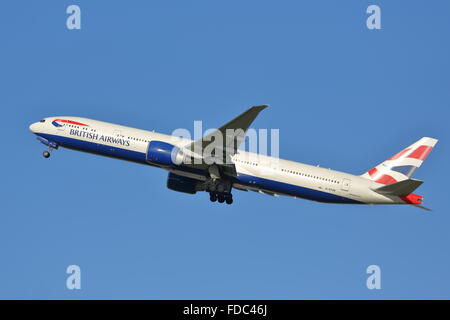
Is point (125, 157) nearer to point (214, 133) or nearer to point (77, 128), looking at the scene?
point (77, 128)

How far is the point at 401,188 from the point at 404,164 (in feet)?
16.5

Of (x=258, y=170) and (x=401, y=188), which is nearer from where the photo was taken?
(x=401, y=188)

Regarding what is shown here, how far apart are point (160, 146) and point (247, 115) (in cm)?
895

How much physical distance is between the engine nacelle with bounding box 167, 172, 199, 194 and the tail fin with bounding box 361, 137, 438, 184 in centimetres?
1445

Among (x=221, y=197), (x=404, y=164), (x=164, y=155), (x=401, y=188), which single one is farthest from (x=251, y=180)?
(x=404, y=164)

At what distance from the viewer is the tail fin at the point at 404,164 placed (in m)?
55.4

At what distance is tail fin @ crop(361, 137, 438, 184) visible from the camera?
55.4 meters

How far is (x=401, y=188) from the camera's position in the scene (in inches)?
2015

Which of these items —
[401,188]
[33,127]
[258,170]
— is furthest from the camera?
[33,127]

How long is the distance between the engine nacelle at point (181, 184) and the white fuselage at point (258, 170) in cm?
Answer: 231

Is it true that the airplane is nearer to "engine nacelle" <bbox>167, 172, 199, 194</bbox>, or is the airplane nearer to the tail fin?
the tail fin

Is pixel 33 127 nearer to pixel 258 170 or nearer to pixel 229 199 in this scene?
pixel 229 199

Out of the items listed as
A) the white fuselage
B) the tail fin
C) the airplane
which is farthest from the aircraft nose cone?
the tail fin

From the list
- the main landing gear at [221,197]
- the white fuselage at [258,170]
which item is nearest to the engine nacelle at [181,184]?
the main landing gear at [221,197]
